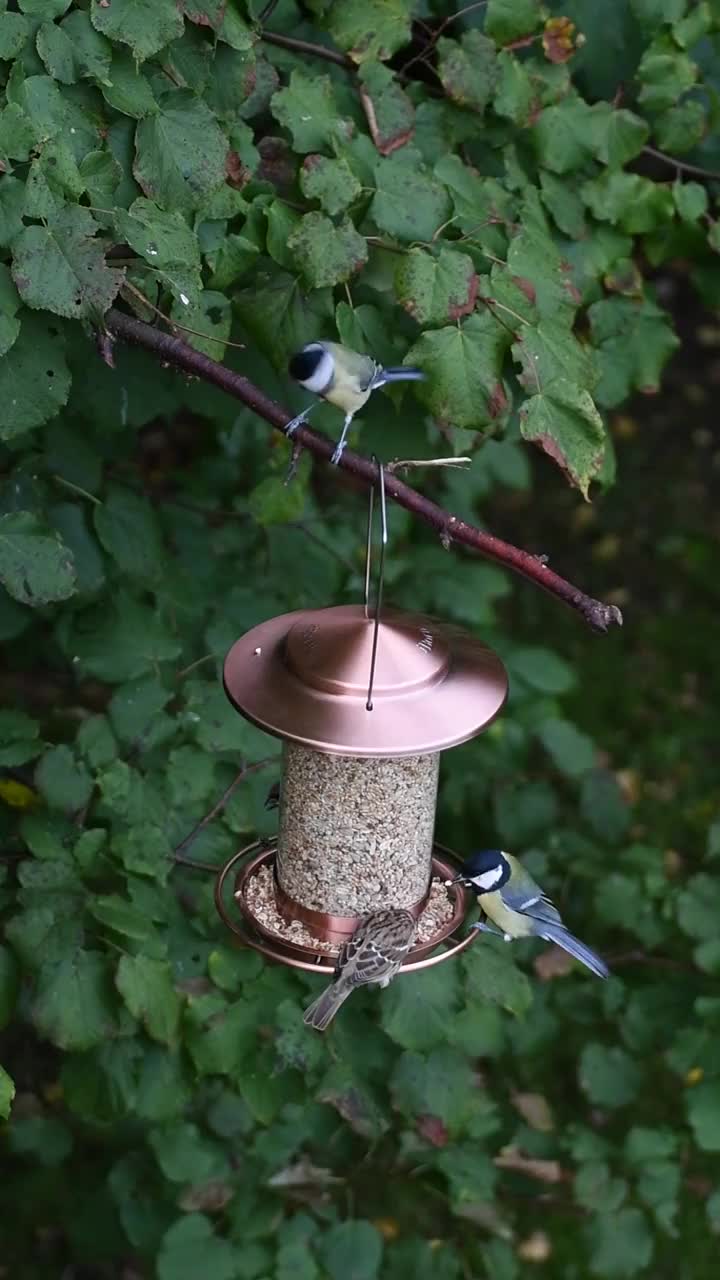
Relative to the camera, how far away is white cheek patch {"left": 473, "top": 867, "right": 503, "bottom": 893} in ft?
7.52

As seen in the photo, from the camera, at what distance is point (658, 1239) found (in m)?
4.11

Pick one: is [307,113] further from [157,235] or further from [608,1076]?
[608,1076]

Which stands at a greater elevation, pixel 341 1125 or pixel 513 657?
pixel 513 657

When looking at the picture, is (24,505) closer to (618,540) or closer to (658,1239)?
(658,1239)

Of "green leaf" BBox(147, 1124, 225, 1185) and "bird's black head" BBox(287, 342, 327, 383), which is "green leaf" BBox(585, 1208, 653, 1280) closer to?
"green leaf" BBox(147, 1124, 225, 1185)

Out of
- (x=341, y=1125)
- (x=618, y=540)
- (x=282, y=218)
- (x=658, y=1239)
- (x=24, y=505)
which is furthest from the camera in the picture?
(x=618, y=540)

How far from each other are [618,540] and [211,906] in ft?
14.1

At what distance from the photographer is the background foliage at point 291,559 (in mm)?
2008

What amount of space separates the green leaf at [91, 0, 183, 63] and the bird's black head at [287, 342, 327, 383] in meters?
0.44

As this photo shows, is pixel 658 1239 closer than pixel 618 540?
Yes

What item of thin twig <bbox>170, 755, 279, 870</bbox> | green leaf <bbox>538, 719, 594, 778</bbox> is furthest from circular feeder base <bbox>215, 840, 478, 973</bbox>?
green leaf <bbox>538, 719, 594, 778</bbox>

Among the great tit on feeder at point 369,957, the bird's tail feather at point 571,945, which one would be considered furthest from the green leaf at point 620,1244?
the great tit on feeder at point 369,957

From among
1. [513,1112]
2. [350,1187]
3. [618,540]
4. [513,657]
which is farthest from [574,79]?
[618,540]

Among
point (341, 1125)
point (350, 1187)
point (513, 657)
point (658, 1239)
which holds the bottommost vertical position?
point (658, 1239)
